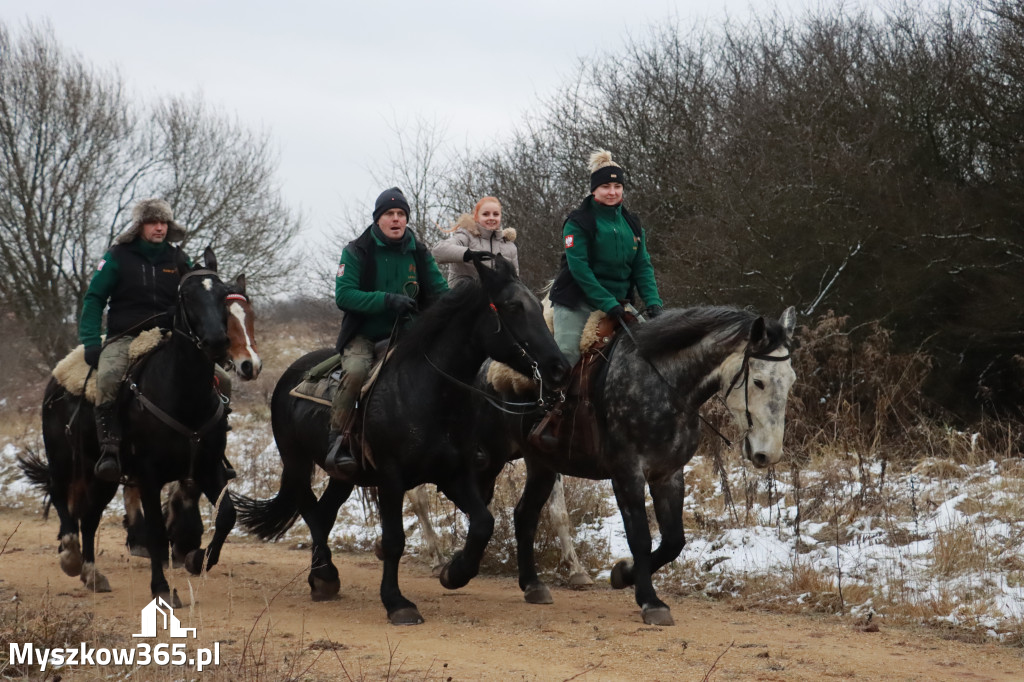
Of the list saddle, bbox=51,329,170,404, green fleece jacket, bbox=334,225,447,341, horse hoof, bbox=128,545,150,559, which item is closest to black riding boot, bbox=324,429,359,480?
green fleece jacket, bbox=334,225,447,341

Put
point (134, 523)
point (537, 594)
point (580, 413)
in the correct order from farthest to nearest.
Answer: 1. point (134, 523)
2. point (537, 594)
3. point (580, 413)

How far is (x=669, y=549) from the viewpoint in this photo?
6887 millimetres

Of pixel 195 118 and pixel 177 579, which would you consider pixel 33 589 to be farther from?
pixel 195 118

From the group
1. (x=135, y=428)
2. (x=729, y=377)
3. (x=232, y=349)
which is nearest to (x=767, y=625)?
(x=729, y=377)

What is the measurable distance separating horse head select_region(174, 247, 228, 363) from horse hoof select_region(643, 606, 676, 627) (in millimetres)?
3445

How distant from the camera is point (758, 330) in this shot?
653cm

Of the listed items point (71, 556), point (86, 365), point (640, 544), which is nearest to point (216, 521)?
point (71, 556)

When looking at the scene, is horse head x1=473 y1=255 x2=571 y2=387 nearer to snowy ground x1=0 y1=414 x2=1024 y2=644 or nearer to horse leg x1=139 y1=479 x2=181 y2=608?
snowy ground x1=0 y1=414 x2=1024 y2=644

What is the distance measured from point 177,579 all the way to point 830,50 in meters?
15.9

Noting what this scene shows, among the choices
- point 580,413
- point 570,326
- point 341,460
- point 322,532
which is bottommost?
point 322,532

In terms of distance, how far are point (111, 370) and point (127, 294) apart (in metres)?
0.74

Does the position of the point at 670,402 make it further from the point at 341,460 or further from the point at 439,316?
the point at 341,460

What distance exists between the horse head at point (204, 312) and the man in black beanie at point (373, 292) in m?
0.84

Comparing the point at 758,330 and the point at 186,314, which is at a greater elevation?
the point at 186,314
